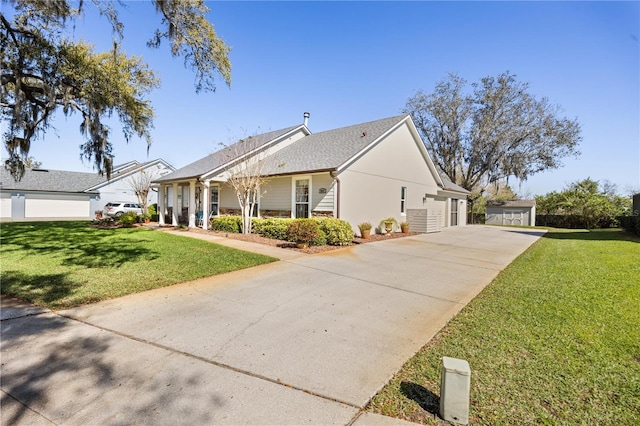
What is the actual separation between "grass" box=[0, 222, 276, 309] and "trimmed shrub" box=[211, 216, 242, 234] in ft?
9.54

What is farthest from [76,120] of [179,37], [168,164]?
[168,164]

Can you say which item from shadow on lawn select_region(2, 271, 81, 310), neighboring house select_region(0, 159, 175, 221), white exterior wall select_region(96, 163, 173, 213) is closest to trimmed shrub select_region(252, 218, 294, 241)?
shadow on lawn select_region(2, 271, 81, 310)

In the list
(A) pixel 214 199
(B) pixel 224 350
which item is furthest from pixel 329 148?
(B) pixel 224 350

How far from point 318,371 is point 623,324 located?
170 inches

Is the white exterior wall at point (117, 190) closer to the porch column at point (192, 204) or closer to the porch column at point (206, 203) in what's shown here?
the porch column at point (192, 204)

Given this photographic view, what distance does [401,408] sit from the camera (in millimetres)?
2445

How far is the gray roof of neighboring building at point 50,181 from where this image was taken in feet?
92.2

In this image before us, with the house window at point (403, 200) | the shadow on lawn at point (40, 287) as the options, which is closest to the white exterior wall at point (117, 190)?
the house window at point (403, 200)

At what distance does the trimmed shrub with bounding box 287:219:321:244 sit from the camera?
1032 cm

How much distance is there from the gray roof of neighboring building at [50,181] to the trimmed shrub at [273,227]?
2276cm

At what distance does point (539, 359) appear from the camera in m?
3.16

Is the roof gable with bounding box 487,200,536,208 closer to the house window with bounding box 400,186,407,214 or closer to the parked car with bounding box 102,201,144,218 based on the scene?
the house window with bounding box 400,186,407,214

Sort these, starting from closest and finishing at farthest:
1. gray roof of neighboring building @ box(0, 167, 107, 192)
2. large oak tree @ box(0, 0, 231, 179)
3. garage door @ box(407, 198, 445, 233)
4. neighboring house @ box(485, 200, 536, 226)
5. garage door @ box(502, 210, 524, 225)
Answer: large oak tree @ box(0, 0, 231, 179) < garage door @ box(407, 198, 445, 233) < gray roof of neighboring building @ box(0, 167, 107, 192) < neighboring house @ box(485, 200, 536, 226) < garage door @ box(502, 210, 524, 225)

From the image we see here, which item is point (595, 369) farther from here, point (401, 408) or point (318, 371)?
point (318, 371)
